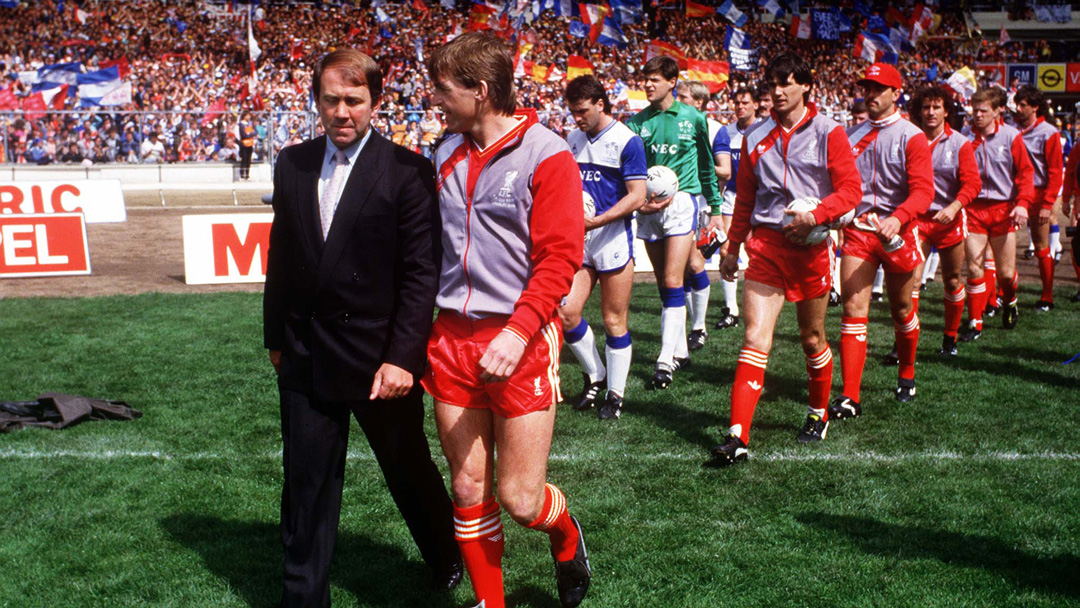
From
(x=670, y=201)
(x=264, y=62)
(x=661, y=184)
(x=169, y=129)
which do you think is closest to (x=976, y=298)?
(x=670, y=201)

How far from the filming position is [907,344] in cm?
718

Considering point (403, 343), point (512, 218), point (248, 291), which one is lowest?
point (248, 291)

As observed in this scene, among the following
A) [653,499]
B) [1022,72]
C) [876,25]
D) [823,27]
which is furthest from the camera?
[1022,72]

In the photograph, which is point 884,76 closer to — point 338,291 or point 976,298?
point 976,298

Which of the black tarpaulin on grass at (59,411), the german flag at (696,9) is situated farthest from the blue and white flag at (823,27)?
the black tarpaulin on grass at (59,411)

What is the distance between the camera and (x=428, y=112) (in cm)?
2109

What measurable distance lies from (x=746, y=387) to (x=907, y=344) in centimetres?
210

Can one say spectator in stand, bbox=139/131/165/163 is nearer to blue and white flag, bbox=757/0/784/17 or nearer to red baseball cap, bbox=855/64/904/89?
red baseball cap, bbox=855/64/904/89

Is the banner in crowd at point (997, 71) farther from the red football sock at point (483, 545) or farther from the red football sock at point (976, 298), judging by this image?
the red football sock at point (483, 545)

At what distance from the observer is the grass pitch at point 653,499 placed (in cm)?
416

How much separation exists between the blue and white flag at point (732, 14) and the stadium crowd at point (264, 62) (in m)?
0.98

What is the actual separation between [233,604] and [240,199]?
19.3 meters

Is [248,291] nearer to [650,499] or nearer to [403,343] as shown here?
[650,499]

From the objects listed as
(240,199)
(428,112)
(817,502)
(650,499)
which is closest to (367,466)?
(650,499)
